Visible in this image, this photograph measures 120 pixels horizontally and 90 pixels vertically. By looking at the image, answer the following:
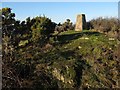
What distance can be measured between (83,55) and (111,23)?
538 cm

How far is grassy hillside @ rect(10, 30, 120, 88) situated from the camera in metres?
18.2

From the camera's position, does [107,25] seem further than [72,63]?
Yes

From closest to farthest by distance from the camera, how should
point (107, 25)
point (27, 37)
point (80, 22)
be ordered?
point (27, 37)
point (80, 22)
point (107, 25)

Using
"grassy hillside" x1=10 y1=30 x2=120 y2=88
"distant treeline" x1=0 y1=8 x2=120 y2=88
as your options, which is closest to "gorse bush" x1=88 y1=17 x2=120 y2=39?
"distant treeline" x1=0 y1=8 x2=120 y2=88

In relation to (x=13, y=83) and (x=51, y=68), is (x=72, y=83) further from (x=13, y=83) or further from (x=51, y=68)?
(x=13, y=83)

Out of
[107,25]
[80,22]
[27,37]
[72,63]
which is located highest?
[80,22]

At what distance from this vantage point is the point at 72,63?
753 inches

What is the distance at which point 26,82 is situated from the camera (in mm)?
17516

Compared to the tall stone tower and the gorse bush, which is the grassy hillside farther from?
the tall stone tower

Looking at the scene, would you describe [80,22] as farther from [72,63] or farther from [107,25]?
[72,63]

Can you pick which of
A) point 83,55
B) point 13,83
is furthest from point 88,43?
point 13,83

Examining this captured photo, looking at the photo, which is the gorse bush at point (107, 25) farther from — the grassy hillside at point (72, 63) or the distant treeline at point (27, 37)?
the grassy hillside at point (72, 63)

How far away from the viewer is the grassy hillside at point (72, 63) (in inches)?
716

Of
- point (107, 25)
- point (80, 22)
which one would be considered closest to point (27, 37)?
point (80, 22)
